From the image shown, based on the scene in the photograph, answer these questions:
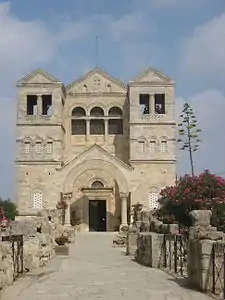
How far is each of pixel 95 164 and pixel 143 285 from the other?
35.6m

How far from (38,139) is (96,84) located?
8025mm

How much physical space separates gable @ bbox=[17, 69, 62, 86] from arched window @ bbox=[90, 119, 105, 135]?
506cm

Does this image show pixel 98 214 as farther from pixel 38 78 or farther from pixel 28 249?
pixel 28 249

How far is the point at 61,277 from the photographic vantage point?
1342cm

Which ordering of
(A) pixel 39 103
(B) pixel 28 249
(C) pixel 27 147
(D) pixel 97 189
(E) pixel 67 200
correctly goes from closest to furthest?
(B) pixel 28 249
(E) pixel 67 200
(D) pixel 97 189
(C) pixel 27 147
(A) pixel 39 103

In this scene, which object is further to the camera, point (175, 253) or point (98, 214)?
point (98, 214)

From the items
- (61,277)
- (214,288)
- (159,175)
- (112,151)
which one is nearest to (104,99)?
(112,151)

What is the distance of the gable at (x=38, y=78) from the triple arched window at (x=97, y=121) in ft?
12.6

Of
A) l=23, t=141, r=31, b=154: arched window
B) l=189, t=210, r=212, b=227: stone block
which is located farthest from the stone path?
l=23, t=141, r=31, b=154: arched window

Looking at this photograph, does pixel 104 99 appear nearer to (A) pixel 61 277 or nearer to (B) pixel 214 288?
(A) pixel 61 277

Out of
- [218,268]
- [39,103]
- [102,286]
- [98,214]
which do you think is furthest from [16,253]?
[39,103]

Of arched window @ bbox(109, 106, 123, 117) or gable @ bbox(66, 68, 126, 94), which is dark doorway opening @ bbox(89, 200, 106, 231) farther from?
gable @ bbox(66, 68, 126, 94)

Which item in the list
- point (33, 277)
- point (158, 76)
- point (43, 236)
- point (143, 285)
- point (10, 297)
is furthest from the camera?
point (158, 76)

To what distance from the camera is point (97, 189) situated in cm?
4750
